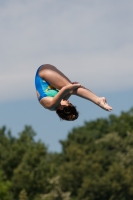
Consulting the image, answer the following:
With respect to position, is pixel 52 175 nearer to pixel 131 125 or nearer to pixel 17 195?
pixel 17 195

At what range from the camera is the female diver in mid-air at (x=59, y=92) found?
1955 centimetres

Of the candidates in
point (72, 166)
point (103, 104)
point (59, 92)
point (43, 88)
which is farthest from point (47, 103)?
point (72, 166)

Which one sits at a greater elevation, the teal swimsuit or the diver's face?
the teal swimsuit

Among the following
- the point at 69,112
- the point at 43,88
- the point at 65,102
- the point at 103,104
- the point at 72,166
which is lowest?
the point at 103,104

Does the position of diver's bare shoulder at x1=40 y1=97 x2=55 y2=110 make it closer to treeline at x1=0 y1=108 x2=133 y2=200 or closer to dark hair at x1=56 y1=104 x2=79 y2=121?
dark hair at x1=56 y1=104 x2=79 y2=121

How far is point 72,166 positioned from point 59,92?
93206 millimetres

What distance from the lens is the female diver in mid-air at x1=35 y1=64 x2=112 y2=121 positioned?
1955 centimetres

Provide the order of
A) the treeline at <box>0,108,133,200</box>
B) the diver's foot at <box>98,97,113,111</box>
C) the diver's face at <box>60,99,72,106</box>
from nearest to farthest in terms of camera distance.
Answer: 1. the diver's foot at <box>98,97,113,111</box>
2. the diver's face at <box>60,99,72,106</box>
3. the treeline at <box>0,108,133,200</box>

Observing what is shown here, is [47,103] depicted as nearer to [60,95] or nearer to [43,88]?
[43,88]

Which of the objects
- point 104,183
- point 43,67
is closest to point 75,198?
point 104,183

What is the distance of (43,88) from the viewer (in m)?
20.2

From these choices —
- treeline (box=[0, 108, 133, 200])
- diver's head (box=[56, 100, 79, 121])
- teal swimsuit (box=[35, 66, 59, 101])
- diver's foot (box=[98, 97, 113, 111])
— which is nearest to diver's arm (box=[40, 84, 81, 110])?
diver's head (box=[56, 100, 79, 121])

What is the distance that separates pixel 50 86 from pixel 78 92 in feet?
2.71

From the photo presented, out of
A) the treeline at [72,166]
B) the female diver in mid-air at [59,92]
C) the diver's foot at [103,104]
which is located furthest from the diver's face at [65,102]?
the treeline at [72,166]
